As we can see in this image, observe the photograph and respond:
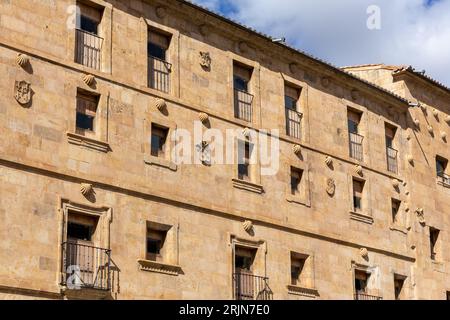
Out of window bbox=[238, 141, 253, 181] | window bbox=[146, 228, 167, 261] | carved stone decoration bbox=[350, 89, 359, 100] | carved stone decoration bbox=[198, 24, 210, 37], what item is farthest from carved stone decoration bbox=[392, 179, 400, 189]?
window bbox=[146, 228, 167, 261]

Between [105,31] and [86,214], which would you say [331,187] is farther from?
[86,214]

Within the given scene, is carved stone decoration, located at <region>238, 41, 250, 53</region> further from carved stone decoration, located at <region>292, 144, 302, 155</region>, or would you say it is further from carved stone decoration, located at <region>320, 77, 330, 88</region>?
carved stone decoration, located at <region>320, 77, 330, 88</region>

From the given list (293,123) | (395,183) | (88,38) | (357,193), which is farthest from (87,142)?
(395,183)

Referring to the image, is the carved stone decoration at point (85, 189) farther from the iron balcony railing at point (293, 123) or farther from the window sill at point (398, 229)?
the window sill at point (398, 229)

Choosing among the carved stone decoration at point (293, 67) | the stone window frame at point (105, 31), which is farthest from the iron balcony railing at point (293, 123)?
the stone window frame at point (105, 31)

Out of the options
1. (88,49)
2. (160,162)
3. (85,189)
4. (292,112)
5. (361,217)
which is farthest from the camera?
(361,217)

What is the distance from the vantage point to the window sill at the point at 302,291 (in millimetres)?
31214

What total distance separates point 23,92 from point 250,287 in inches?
349

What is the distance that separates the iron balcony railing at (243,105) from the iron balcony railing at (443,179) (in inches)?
420

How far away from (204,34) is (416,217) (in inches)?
445

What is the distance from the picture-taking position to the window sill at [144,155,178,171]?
28.3m

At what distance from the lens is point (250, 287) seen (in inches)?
1185
